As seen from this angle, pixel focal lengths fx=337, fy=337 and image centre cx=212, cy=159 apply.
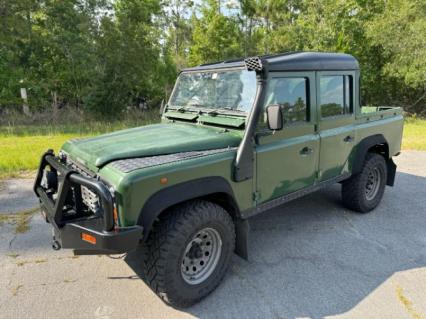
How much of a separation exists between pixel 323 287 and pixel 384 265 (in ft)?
2.73

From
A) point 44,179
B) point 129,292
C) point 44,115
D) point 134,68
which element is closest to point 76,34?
point 134,68

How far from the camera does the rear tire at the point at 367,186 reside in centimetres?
453

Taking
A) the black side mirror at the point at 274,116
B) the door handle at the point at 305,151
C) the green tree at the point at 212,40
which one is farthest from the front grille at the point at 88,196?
the green tree at the point at 212,40

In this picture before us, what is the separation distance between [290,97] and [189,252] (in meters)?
1.83

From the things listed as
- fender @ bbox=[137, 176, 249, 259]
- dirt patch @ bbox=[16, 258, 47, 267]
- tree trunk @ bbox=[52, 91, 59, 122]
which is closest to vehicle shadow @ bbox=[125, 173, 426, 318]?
fender @ bbox=[137, 176, 249, 259]

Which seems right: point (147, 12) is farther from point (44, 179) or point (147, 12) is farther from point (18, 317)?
point (18, 317)

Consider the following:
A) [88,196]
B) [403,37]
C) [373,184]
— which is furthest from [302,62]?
[403,37]

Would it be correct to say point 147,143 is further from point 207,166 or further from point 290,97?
point 290,97

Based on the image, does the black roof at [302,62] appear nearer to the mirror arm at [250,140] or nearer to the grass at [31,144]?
the mirror arm at [250,140]

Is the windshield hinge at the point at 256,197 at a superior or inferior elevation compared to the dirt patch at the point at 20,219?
superior

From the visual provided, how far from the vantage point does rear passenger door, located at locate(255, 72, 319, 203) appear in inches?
127

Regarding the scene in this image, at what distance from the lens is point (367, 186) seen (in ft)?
15.7

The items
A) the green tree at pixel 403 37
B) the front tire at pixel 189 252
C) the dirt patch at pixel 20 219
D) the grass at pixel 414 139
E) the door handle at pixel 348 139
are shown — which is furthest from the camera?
the green tree at pixel 403 37

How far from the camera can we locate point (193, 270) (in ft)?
9.70
